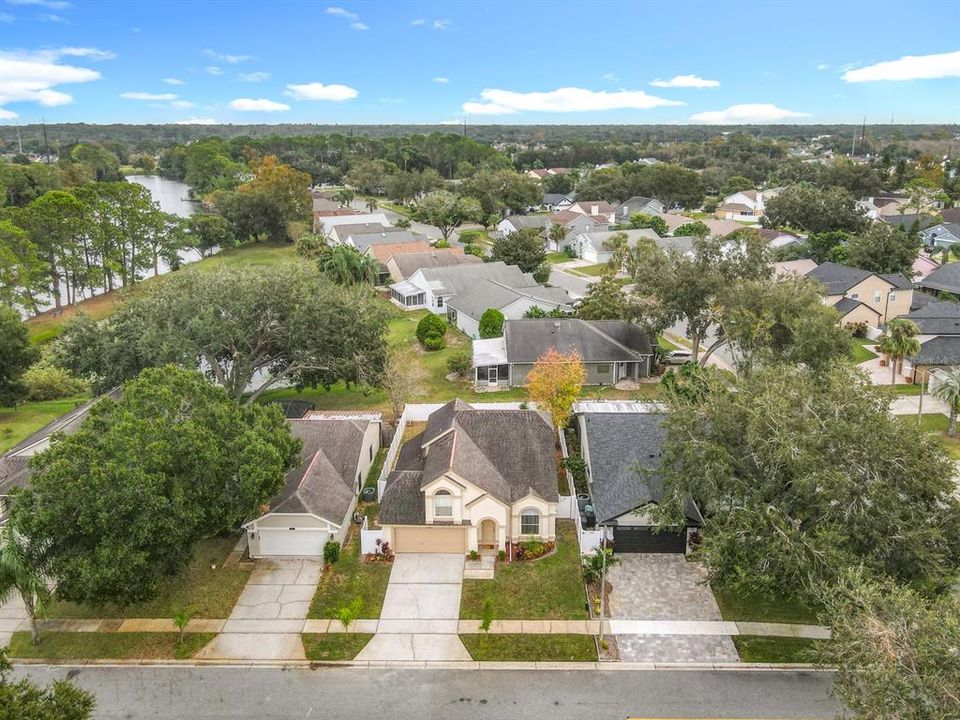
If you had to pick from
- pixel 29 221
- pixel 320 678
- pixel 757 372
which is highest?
pixel 29 221

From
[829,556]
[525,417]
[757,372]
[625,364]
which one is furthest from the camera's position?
[625,364]

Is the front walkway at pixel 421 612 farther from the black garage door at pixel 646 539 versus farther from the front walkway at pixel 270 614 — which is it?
the black garage door at pixel 646 539

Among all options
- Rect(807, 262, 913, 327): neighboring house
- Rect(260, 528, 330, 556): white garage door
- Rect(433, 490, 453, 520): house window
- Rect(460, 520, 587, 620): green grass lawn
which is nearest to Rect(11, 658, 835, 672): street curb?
Rect(460, 520, 587, 620): green grass lawn

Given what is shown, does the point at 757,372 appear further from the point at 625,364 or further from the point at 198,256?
the point at 198,256

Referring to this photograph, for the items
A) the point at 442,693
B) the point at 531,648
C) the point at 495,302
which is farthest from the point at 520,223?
the point at 442,693

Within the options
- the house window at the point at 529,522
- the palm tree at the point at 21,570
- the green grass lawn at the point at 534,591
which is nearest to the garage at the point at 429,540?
the green grass lawn at the point at 534,591

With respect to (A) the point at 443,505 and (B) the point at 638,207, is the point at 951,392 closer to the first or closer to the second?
(A) the point at 443,505

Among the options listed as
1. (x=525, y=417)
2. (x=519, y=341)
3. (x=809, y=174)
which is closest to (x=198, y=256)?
(x=519, y=341)
